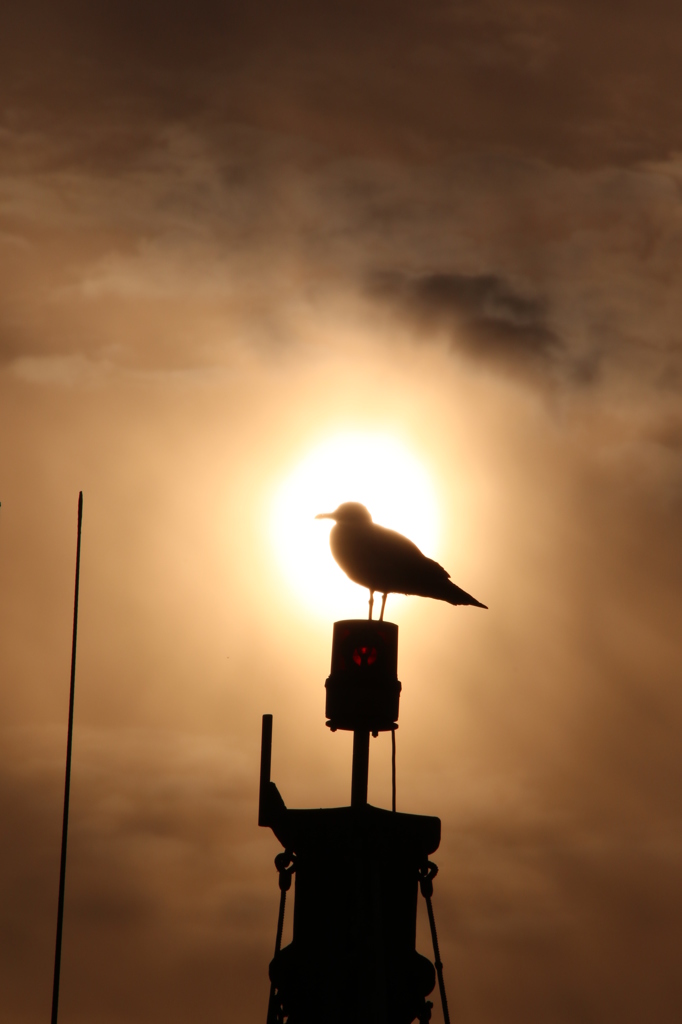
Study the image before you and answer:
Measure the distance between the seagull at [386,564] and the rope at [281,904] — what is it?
Answer: 17.8 feet

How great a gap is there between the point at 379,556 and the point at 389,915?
6216 millimetres

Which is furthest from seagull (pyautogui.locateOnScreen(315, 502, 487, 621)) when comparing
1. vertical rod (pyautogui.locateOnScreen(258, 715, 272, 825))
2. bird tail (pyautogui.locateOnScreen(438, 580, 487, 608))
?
vertical rod (pyautogui.locateOnScreen(258, 715, 272, 825))

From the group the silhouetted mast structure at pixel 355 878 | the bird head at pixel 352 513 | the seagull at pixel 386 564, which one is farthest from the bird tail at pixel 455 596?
the silhouetted mast structure at pixel 355 878

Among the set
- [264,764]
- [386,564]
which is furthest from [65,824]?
[386,564]

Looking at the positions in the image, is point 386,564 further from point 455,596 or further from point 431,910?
point 431,910

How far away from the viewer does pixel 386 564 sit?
1594 cm

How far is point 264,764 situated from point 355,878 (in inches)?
62.9

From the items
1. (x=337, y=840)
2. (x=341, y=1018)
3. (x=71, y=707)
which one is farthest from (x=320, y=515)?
(x=341, y=1018)

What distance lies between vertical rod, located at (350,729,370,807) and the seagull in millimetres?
4840

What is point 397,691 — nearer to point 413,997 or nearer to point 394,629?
point 394,629

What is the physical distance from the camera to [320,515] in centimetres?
1692

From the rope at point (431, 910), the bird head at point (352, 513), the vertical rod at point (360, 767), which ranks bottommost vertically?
the rope at point (431, 910)

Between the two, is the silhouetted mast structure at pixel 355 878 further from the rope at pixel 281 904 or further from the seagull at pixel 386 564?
the seagull at pixel 386 564

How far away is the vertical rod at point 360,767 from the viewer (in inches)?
427
